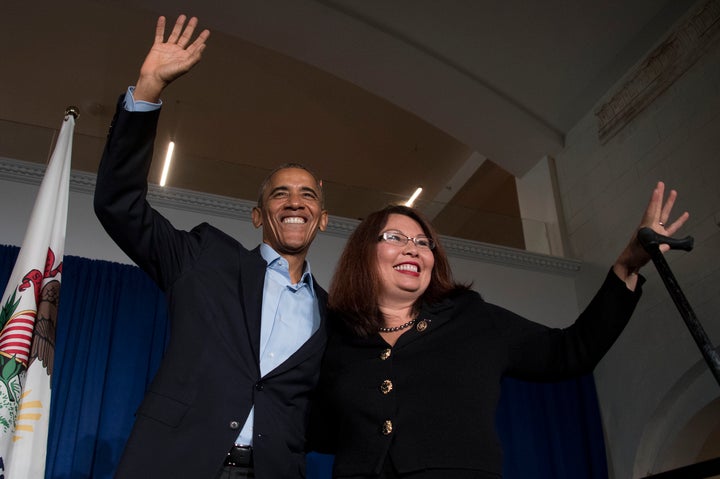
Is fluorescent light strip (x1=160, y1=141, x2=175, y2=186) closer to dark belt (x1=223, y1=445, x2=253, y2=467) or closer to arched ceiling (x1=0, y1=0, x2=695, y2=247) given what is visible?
arched ceiling (x1=0, y1=0, x2=695, y2=247)

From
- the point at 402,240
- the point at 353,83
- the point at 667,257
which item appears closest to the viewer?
the point at 402,240

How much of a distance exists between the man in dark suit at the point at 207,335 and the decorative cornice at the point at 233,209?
3.64 meters

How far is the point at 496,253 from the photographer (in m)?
6.13

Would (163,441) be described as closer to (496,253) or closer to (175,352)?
(175,352)

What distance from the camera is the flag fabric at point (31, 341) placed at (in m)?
1.92

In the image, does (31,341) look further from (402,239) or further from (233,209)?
(233,209)

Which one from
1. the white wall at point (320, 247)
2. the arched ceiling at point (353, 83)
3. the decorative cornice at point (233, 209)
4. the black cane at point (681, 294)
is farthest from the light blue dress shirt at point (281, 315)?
the arched ceiling at point (353, 83)

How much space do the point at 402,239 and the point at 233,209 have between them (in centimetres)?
380

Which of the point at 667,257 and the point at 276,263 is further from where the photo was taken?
the point at 667,257

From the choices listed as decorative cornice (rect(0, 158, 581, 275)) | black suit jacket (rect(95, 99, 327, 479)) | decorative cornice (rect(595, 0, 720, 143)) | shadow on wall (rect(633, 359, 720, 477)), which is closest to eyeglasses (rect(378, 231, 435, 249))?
black suit jacket (rect(95, 99, 327, 479))

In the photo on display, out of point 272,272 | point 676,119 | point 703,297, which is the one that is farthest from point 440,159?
point 272,272

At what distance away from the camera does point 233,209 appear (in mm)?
5500

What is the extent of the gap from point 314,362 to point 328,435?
0.18 meters

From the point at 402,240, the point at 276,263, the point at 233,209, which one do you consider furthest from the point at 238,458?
the point at 233,209
